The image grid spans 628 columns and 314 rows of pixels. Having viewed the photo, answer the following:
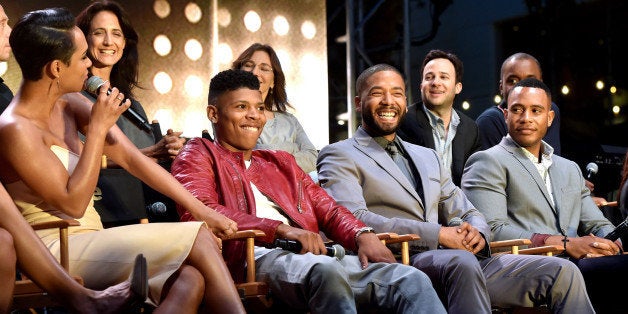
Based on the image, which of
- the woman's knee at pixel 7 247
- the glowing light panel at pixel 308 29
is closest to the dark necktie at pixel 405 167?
the woman's knee at pixel 7 247

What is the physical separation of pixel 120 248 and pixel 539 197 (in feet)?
6.55

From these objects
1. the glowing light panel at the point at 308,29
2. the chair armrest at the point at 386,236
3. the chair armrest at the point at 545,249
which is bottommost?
the chair armrest at the point at 545,249

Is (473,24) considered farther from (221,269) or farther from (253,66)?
(221,269)

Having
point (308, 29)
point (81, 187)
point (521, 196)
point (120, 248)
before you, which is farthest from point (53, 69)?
point (308, 29)

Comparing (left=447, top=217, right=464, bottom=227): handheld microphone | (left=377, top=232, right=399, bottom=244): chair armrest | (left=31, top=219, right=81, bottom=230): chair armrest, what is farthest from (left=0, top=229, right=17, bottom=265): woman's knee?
(left=447, top=217, right=464, bottom=227): handheld microphone

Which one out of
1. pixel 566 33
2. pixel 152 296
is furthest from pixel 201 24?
pixel 566 33

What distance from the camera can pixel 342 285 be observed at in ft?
9.73

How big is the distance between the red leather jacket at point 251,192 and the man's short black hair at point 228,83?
21 centimetres

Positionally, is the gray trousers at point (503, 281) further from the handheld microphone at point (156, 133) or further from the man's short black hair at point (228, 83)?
the handheld microphone at point (156, 133)

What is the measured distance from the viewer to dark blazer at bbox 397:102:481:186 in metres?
4.70

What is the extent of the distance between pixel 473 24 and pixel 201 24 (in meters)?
5.59

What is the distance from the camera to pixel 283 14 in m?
5.77

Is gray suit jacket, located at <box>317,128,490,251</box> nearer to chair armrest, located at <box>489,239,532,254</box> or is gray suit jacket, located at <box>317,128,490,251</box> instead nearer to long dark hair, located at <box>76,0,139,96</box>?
chair armrest, located at <box>489,239,532,254</box>

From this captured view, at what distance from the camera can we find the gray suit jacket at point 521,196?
396 cm
